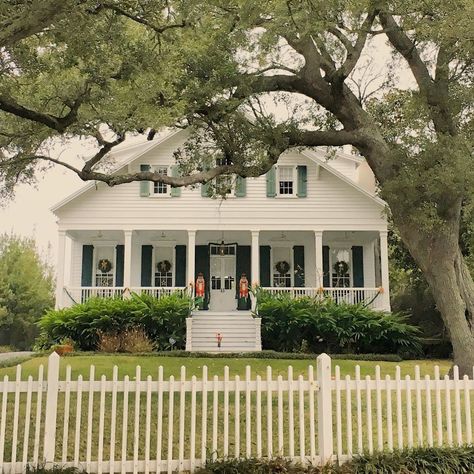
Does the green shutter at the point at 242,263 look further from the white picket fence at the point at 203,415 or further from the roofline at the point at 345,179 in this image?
the white picket fence at the point at 203,415

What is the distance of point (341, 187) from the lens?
21.9 meters

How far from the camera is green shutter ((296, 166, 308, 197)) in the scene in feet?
71.9

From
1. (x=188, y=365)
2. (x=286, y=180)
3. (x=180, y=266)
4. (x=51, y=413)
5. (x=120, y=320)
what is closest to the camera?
(x=51, y=413)

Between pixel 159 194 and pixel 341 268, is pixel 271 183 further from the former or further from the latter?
pixel 341 268

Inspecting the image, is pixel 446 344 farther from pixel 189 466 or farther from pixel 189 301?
pixel 189 466

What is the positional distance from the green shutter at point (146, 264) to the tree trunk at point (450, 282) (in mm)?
13127

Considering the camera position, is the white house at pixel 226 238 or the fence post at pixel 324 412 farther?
the white house at pixel 226 238

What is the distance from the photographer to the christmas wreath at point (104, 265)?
23.0m

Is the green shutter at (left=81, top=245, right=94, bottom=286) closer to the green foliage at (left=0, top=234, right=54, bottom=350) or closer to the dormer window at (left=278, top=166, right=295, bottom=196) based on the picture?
the dormer window at (left=278, top=166, right=295, bottom=196)

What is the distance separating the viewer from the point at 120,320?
19.1 meters

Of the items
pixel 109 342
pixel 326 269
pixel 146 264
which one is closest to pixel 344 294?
pixel 326 269

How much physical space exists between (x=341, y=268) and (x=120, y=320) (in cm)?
922

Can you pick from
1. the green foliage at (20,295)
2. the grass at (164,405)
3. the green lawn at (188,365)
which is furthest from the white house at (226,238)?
the green foliage at (20,295)

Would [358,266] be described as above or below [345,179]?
below
